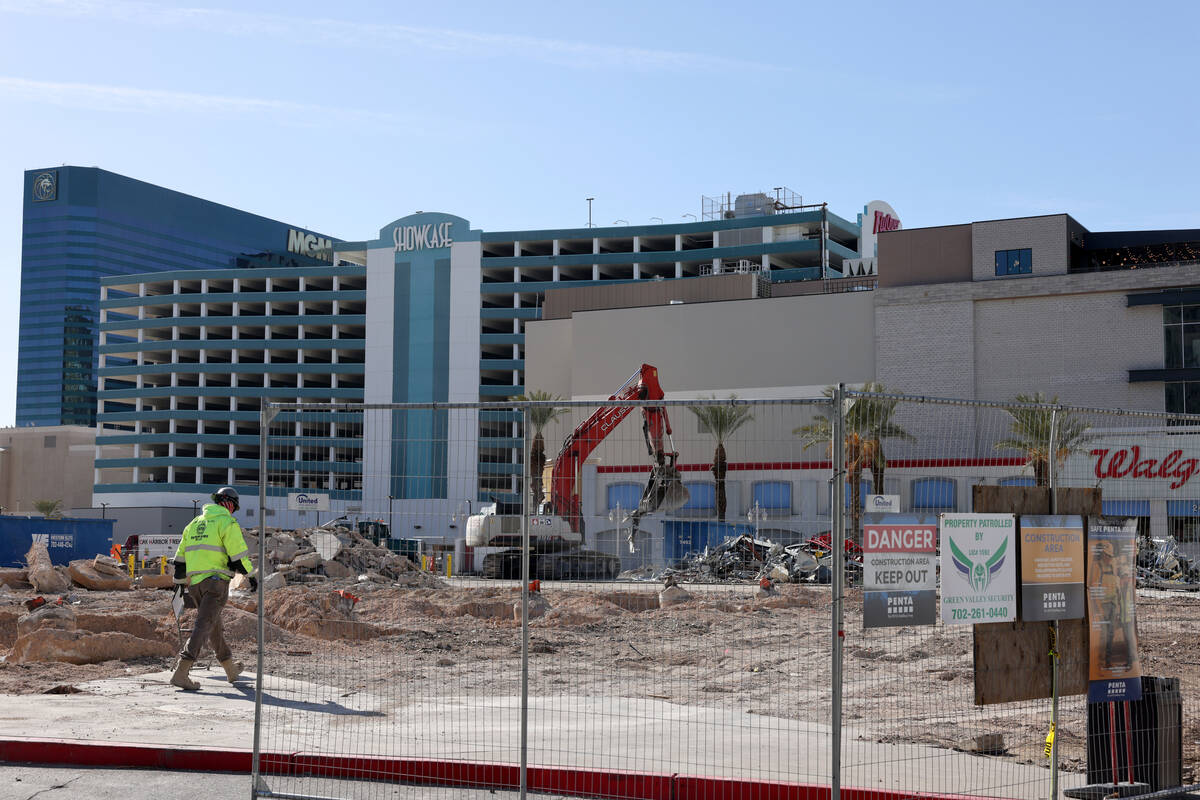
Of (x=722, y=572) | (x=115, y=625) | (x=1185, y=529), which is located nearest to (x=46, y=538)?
(x=115, y=625)

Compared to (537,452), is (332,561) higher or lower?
lower

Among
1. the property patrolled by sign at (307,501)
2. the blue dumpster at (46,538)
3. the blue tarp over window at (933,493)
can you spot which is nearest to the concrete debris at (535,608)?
the property patrolled by sign at (307,501)

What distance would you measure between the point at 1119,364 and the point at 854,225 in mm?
43699

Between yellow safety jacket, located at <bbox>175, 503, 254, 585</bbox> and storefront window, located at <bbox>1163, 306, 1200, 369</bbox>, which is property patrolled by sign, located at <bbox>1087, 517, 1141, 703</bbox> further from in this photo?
storefront window, located at <bbox>1163, 306, 1200, 369</bbox>

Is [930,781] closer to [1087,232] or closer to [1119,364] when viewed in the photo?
[1119,364]

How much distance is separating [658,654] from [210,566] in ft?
23.1

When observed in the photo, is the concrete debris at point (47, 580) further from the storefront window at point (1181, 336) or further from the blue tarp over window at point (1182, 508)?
the storefront window at point (1181, 336)

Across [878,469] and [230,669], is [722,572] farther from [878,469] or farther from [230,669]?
[230,669]

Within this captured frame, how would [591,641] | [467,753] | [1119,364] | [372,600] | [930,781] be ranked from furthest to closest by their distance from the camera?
[1119,364], [372,600], [591,641], [467,753], [930,781]

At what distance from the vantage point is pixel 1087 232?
67500mm

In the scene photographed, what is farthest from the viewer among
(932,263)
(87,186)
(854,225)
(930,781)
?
(87,186)

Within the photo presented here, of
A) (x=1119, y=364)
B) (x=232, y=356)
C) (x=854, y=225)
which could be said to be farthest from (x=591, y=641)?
(x=232, y=356)

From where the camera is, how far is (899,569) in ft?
24.9

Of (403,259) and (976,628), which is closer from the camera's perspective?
(976,628)
